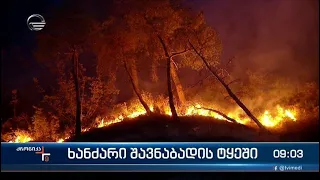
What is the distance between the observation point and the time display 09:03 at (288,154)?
129 inches

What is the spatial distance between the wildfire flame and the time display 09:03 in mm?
261

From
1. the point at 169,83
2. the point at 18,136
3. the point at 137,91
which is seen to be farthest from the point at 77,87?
the point at 169,83

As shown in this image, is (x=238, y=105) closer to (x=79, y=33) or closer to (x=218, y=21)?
(x=218, y=21)

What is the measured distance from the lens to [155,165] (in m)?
3.29

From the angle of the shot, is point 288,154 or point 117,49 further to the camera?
point 117,49

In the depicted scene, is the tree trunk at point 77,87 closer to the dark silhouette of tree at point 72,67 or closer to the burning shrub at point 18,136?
the dark silhouette of tree at point 72,67

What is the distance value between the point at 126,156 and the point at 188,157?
1.62 feet

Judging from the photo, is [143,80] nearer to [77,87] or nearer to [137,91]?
[137,91]

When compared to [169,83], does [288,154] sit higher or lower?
lower

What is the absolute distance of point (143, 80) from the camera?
3547mm

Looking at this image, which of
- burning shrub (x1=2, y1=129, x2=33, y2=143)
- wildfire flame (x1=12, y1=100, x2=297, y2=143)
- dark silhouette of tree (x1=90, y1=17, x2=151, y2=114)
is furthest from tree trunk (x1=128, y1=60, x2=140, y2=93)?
burning shrub (x1=2, y1=129, x2=33, y2=143)

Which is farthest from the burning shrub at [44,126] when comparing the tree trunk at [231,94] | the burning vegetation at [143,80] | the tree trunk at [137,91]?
the tree trunk at [231,94]

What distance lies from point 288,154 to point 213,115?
692 mm

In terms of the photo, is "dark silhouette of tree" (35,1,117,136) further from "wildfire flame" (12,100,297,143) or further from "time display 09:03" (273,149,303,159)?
"time display 09:03" (273,149,303,159)
